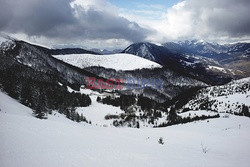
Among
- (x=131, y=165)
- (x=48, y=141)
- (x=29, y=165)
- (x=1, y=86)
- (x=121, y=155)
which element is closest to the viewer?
(x=29, y=165)

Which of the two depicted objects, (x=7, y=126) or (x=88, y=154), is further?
(x=7, y=126)

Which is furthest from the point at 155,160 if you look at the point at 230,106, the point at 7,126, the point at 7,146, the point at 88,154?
the point at 230,106

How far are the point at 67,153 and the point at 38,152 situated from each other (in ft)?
5.13

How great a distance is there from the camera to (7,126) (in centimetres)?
1390

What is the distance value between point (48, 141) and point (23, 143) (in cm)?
187

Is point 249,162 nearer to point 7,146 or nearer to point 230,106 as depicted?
point 7,146

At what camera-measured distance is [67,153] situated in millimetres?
10164

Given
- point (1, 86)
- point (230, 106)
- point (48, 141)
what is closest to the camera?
point (48, 141)

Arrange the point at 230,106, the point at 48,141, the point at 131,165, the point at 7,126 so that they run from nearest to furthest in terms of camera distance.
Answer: the point at 131,165
the point at 48,141
the point at 7,126
the point at 230,106

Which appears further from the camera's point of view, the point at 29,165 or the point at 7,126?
the point at 7,126

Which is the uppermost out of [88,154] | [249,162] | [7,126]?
[7,126]

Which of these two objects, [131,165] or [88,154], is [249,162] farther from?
[88,154]

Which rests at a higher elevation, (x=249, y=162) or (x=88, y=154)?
(x=88, y=154)

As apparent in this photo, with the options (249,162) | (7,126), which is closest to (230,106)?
(249,162)
